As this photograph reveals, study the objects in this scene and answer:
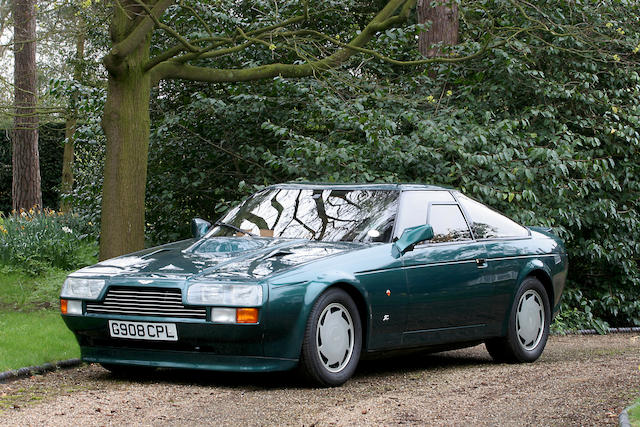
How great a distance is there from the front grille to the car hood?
0.11m

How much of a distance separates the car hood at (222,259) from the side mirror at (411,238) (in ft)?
1.02

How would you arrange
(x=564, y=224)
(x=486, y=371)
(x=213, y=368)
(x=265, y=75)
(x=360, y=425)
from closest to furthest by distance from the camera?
(x=360, y=425) < (x=213, y=368) < (x=486, y=371) < (x=265, y=75) < (x=564, y=224)

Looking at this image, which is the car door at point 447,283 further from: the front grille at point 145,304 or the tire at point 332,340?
Answer: the front grille at point 145,304

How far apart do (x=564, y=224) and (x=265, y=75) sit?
16.1 ft

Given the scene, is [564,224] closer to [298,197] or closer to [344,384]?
[298,197]

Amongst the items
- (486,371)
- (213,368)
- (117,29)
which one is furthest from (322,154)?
(213,368)

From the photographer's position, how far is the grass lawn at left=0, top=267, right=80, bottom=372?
25.5 feet

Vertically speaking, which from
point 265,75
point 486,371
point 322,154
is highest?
point 265,75

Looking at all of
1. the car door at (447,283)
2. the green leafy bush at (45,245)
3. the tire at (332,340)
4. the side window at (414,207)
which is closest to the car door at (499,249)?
the car door at (447,283)

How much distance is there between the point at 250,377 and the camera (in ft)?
23.2

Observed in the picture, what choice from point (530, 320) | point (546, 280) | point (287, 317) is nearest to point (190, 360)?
point (287, 317)

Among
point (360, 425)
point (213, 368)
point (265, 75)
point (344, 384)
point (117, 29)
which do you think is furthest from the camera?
point (265, 75)

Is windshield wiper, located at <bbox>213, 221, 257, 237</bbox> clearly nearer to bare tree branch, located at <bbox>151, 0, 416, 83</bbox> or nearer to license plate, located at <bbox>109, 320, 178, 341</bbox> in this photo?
license plate, located at <bbox>109, 320, 178, 341</bbox>

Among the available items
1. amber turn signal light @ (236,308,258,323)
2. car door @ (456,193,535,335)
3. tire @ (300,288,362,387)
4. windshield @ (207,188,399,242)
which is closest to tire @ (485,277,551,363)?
car door @ (456,193,535,335)
